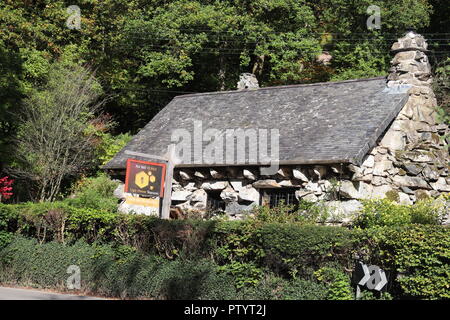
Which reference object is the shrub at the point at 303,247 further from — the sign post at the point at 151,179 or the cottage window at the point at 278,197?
the cottage window at the point at 278,197

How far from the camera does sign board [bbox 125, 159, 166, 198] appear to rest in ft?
52.0

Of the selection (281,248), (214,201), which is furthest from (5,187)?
(281,248)

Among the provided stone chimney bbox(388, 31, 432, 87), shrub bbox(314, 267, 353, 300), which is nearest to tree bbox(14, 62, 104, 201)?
stone chimney bbox(388, 31, 432, 87)

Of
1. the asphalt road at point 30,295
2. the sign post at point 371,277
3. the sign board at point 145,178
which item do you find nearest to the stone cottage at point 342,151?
the sign board at point 145,178

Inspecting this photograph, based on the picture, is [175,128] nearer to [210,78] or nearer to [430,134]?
[430,134]

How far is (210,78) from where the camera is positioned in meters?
35.9

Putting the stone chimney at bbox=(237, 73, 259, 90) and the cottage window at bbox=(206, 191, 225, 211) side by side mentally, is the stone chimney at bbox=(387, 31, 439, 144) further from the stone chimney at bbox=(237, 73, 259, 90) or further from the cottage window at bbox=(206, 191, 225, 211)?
the stone chimney at bbox=(237, 73, 259, 90)

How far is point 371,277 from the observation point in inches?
472

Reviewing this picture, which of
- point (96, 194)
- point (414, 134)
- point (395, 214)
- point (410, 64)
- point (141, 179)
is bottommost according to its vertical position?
point (395, 214)

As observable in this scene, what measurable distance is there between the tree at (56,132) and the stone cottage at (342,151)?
5.88m

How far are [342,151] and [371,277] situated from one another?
5.51 meters

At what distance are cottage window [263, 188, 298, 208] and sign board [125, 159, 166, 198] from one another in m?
3.51

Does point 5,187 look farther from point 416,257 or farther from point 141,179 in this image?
point 416,257
